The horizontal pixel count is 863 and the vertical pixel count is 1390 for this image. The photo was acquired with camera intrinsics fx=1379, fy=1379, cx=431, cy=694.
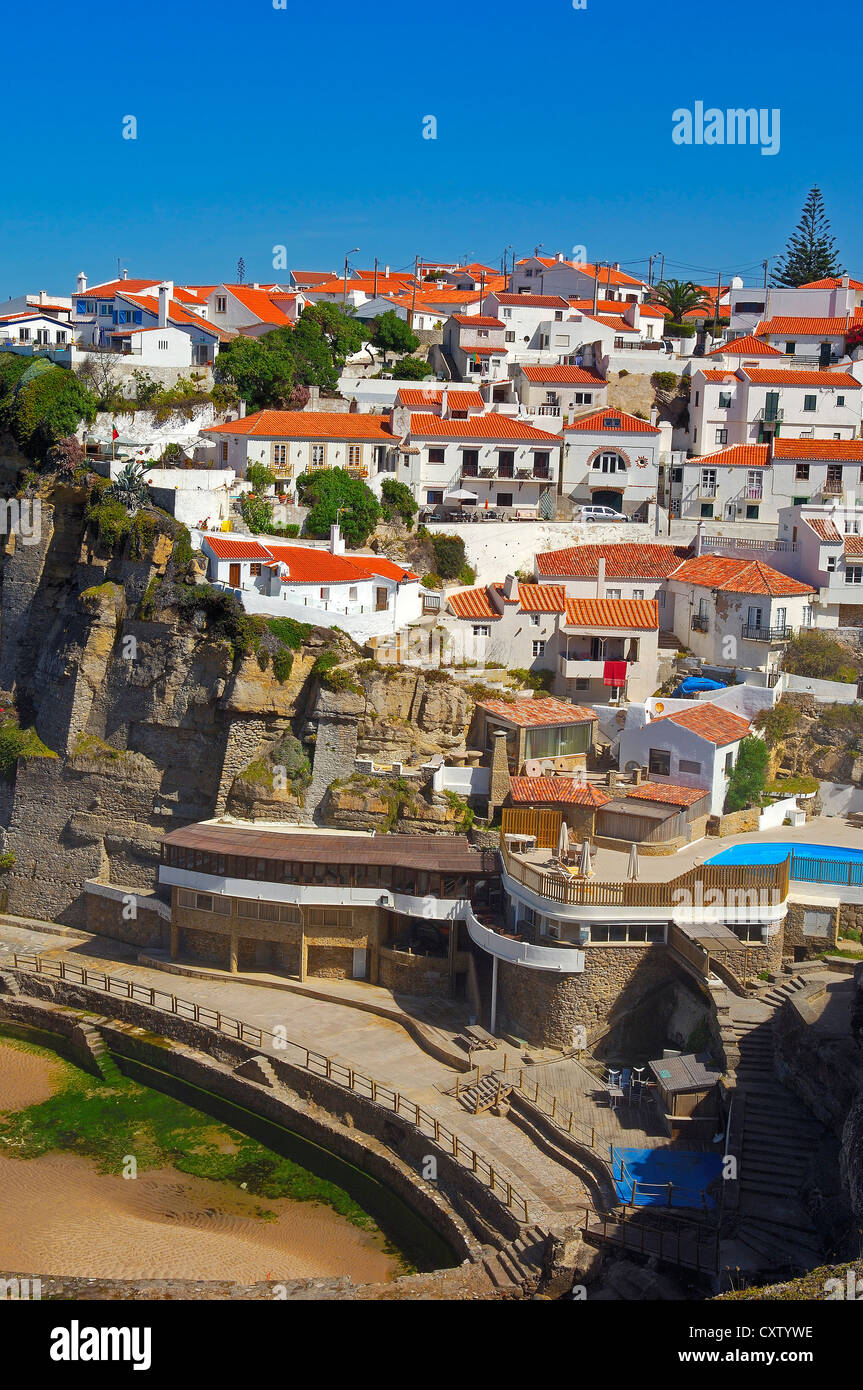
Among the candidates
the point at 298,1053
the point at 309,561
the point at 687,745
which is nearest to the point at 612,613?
the point at 687,745

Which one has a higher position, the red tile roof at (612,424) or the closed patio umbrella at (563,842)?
the red tile roof at (612,424)

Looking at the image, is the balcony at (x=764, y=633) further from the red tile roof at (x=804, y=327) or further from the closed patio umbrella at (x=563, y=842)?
the red tile roof at (x=804, y=327)

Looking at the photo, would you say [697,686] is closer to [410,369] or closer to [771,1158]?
[771,1158]

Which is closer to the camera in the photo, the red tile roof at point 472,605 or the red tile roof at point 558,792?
the red tile roof at point 558,792

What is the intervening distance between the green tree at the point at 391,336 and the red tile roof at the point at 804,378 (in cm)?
1341

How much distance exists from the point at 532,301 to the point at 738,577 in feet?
76.0

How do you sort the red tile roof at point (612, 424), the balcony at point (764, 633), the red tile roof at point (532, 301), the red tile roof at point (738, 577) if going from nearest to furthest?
the balcony at point (764, 633) → the red tile roof at point (738, 577) → the red tile roof at point (612, 424) → the red tile roof at point (532, 301)

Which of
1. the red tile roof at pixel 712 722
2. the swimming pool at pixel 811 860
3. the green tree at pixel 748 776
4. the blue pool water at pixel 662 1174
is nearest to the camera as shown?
the blue pool water at pixel 662 1174

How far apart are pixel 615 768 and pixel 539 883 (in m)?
8.41

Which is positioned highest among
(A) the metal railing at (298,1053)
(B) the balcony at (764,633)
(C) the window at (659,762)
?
(B) the balcony at (764,633)

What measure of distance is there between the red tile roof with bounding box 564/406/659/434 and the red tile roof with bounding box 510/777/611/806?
1799 centimetres

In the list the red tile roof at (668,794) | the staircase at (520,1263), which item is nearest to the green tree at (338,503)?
the red tile roof at (668,794)

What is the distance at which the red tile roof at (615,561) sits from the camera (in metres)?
42.8

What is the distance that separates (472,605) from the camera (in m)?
41.1
